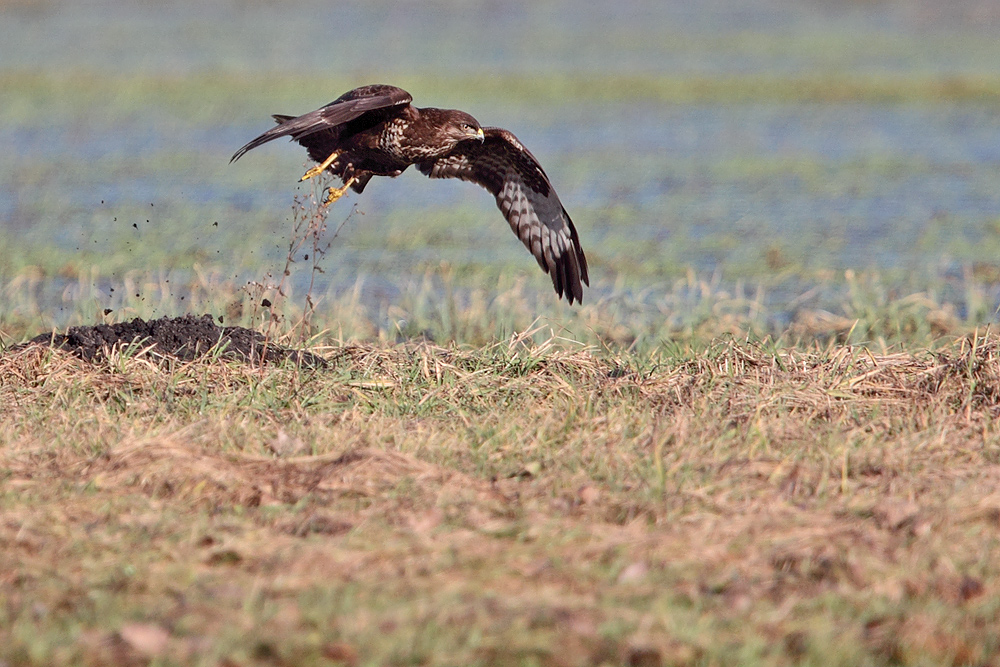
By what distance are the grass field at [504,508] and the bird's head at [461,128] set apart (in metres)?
1.37

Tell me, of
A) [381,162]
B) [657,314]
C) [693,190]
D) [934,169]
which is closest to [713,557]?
[381,162]

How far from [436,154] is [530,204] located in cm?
79

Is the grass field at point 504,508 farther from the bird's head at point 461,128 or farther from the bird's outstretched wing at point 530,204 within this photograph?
the bird's head at point 461,128

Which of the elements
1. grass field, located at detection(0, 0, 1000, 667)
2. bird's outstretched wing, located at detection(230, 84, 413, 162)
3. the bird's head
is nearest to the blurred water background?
grass field, located at detection(0, 0, 1000, 667)

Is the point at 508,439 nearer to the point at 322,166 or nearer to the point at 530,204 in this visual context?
the point at 322,166

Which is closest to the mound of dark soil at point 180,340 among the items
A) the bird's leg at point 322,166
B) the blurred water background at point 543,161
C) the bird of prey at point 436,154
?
the bird of prey at point 436,154

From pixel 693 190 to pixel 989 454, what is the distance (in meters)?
9.32

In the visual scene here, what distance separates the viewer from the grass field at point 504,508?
3.63 meters

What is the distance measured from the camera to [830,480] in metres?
4.86

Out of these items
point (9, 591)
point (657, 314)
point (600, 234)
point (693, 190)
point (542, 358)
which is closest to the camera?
point (9, 591)

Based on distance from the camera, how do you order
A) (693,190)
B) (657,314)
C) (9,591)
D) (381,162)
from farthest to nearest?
(693,190), (657,314), (381,162), (9,591)

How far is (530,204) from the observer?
773 centimetres

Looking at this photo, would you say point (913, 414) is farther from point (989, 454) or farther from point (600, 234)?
point (600, 234)

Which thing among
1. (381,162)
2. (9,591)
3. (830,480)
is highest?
(381,162)
